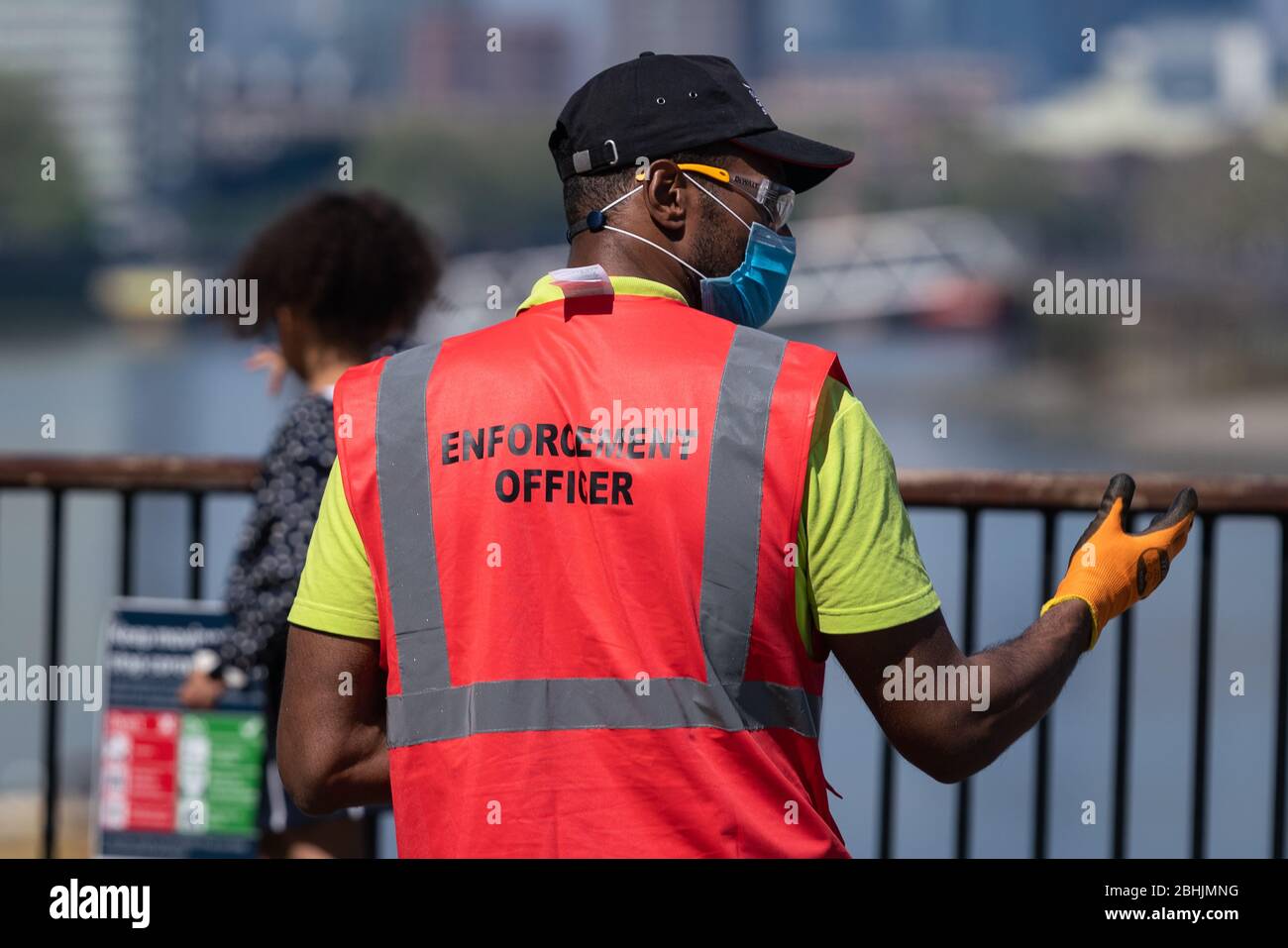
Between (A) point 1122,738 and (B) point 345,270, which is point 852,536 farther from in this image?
(A) point 1122,738

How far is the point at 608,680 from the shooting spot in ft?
6.69

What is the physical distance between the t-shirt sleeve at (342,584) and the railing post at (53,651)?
7.77ft

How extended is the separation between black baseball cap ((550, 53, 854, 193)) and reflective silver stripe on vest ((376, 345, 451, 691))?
40 cm

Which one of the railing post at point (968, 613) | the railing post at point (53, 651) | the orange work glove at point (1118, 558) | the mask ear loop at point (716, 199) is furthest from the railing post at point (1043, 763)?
the railing post at point (53, 651)

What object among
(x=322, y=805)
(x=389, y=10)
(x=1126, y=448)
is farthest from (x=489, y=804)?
(x=389, y=10)

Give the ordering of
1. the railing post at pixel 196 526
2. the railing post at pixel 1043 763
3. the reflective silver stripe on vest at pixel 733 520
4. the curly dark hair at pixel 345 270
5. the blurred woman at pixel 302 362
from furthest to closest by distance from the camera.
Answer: the railing post at pixel 196 526 → the railing post at pixel 1043 763 → the curly dark hair at pixel 345 270 → the blurred woman at pixel 302 362 → the reflective silver stripe on vest at pixel 733 520

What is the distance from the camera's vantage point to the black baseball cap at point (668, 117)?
86.3 inches

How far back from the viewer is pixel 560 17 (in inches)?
5536

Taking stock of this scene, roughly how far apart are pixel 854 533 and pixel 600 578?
319mm

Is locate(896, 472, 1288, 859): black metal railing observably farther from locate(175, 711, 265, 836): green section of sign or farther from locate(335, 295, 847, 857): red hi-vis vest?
locate(335, 295, 847, 857): red hi-vis vest

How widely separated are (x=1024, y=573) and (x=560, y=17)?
392 feet

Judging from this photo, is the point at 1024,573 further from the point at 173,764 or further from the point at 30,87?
the point at 30,87

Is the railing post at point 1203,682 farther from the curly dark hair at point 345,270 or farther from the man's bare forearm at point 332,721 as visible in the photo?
the man's bare forearm at point 332,721

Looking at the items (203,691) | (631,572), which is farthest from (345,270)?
(631,572)
